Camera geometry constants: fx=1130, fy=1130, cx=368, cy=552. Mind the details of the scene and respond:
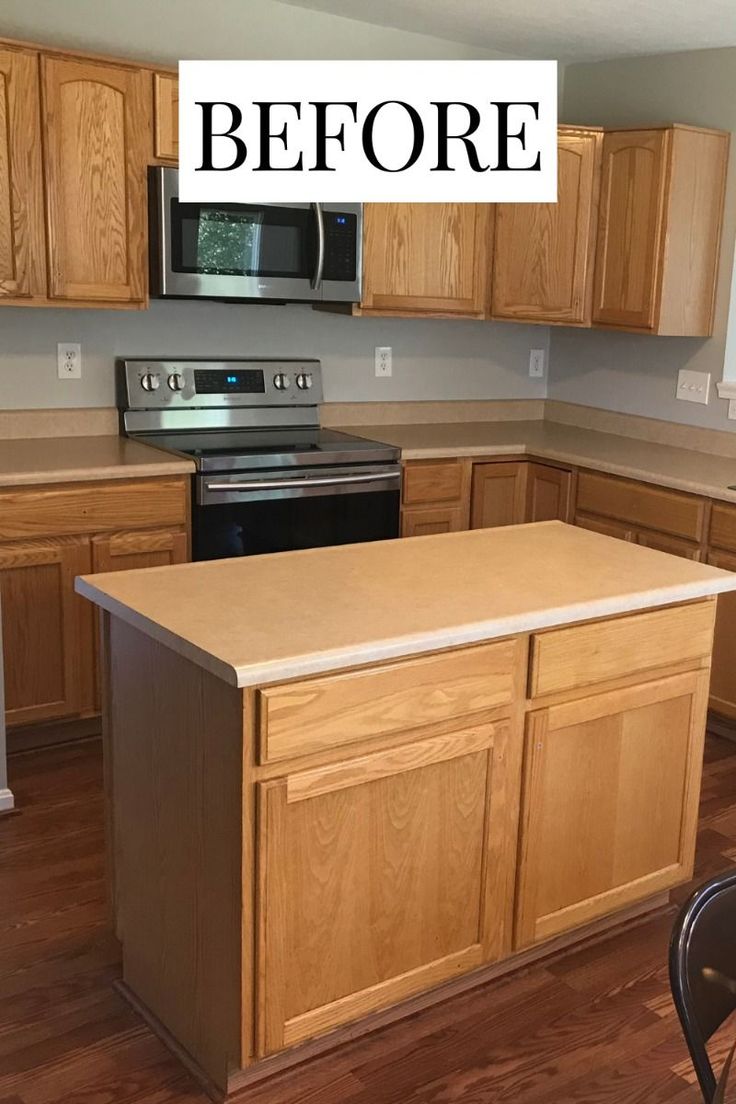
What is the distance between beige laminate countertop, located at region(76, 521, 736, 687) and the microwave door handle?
1591 millimetres

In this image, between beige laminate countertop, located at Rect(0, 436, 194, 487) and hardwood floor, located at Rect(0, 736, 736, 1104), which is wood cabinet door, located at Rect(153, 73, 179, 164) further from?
hardwood floor, located at Rect(0, 736, 736, 1104)

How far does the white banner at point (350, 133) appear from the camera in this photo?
3.24m

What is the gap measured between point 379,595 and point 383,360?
259 cm

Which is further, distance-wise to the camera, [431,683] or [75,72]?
[75,72]

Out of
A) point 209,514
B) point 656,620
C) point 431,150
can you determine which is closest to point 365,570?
point 656,620

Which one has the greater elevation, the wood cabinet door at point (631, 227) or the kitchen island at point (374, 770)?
the wood cabinet door at point (631, 227)

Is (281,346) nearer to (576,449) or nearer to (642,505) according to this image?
(576,449)

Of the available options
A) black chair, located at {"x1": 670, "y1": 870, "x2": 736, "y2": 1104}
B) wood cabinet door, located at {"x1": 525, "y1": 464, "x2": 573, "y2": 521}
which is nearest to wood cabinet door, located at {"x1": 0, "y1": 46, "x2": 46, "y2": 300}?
wood cabinet door, located at {"x1": 525, "y1": 464, "x2": 573, "y2": 521}

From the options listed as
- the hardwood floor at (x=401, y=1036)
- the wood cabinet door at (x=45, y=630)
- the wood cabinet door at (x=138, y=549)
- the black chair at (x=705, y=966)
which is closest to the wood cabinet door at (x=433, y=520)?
the wood cabinet door at (x=138, y=549)

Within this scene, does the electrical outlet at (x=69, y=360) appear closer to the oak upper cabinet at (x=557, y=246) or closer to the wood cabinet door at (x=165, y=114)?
the wood cabinet door at (x=165, y=114)

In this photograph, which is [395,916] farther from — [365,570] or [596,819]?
[365,570]

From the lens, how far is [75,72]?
3.41 meters

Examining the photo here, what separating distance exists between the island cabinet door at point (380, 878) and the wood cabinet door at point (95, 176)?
2161mm

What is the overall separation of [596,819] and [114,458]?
192cm
